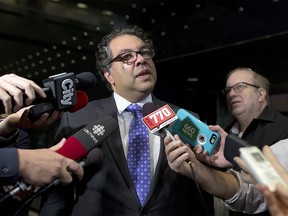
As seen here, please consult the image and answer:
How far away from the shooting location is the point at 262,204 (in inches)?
44.9

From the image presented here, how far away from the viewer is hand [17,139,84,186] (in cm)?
77

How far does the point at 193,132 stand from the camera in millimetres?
1031

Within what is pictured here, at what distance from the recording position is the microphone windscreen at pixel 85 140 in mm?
882

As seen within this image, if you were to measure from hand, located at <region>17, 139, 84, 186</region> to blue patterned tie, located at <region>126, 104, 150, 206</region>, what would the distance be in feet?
1.30

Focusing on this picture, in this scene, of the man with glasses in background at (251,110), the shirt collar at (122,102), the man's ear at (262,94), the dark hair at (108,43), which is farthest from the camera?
the man's ear at (262,94)

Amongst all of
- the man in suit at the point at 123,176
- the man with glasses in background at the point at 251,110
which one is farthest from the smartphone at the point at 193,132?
the man with glasses in background at the point at 251,110

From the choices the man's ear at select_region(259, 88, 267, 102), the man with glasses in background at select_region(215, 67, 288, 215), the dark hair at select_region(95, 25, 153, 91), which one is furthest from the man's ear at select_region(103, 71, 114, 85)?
the man's ear at select_region(259, 88, 267, 102)

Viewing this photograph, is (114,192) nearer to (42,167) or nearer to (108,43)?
(42,167)

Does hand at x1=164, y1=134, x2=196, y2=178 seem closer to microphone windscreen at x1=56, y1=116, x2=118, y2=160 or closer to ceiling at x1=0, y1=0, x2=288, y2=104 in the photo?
microphone windscreen at x1=56, y1=116, x2=118, y2=160

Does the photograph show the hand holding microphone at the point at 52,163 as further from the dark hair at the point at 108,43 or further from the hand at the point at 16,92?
the dark hair at the point at 108,43

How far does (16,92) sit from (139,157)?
559 millimetres

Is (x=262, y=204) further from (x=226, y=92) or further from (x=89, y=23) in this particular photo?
(x=89, y=23)

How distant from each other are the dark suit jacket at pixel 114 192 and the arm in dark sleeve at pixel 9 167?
41 centimetres

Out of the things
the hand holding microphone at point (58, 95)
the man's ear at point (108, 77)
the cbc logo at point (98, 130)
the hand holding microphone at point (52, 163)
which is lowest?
the hand holding microphone at point (52, 163)
